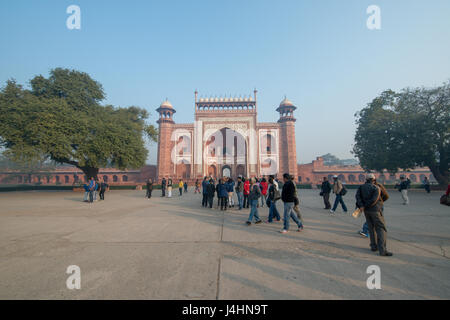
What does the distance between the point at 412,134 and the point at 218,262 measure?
2201 cm

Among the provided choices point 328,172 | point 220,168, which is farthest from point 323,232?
point 328,172

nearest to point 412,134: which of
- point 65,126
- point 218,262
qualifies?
point 218,262

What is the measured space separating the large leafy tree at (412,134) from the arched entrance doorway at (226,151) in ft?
60.7

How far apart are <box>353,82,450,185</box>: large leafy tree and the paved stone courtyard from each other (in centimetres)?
1606

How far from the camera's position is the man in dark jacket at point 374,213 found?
3451mm

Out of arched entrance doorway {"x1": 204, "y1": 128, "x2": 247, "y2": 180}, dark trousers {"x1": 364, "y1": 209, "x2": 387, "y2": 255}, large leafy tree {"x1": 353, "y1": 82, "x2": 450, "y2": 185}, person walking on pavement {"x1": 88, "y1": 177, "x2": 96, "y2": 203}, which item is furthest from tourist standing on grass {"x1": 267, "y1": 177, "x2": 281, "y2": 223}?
arched entrance doorway {"x1": 204, "y1": 128, "x2": 247, "y2": 180}

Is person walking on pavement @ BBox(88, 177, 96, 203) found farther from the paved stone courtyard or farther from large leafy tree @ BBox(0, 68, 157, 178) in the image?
large leafy tree @ BBox(0, 68, 157, 178)

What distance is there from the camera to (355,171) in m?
38.8

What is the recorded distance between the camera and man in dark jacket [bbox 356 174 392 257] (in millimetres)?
3451

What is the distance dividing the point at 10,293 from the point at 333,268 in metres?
4.10

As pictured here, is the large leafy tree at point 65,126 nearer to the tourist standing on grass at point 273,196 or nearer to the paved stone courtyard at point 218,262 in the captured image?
the paved stone courtyard at point 218,262

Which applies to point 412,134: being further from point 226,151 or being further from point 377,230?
point 226,151

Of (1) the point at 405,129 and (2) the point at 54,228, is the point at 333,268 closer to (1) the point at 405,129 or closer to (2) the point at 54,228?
(2) the point at 54,228

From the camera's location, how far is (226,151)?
36.5 meters
